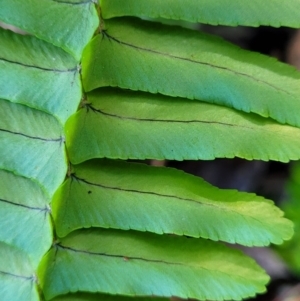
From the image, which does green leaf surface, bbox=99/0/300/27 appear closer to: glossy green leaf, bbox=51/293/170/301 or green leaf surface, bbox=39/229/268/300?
green leaf surface, bbox=39/229/268/300

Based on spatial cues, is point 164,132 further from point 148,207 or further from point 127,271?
point 127,271

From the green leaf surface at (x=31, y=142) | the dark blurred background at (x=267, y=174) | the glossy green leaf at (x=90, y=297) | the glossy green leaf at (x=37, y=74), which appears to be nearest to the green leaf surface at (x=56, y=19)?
the glossy green leaf at (x=37, y=74)

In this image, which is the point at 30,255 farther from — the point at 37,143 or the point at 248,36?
the point at 248,36

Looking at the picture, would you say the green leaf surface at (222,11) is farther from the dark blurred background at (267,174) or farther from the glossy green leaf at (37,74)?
the dark blurred background at (267,174)

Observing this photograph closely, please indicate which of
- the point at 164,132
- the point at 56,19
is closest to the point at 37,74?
the point at 56,19

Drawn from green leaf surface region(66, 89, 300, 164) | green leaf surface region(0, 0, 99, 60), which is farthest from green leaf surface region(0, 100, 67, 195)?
green leaf surface region(0, 0, 99, 60)
